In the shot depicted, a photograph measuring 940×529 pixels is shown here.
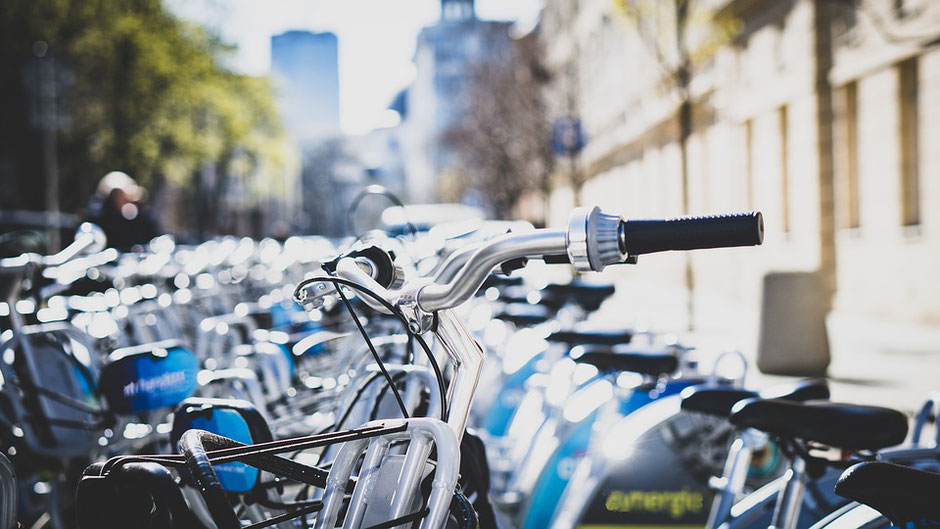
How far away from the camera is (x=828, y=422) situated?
2389 millimetres

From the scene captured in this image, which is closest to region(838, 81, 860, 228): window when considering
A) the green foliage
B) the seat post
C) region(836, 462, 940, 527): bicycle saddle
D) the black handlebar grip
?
the seat post

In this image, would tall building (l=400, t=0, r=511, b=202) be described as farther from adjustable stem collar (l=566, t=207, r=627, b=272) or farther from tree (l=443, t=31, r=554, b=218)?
adjustable stem collar (l=566, t=207, r=627, b=272)

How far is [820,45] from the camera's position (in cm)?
1369

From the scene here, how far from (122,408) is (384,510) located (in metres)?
1.54

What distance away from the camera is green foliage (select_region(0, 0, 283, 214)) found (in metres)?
24.3

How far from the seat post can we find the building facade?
6.40 m

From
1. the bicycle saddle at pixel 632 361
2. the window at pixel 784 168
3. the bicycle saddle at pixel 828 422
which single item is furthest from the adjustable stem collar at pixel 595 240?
the window at pixel 784 168

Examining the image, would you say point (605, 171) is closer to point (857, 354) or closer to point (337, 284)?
point (857, 354)

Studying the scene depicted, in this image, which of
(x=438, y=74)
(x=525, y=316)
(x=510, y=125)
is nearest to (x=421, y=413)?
(x=525, y=316)

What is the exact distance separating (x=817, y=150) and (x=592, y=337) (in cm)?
1021

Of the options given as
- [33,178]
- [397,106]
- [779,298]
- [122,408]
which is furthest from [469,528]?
[397,106]

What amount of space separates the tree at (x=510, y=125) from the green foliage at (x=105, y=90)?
29.8 feet

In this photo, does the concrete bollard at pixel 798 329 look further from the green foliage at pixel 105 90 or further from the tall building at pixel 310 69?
the tall building at pixel 310 69

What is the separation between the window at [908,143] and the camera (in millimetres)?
11359
